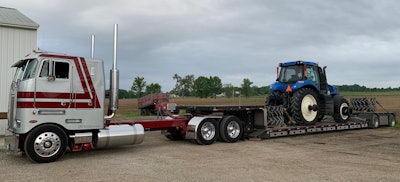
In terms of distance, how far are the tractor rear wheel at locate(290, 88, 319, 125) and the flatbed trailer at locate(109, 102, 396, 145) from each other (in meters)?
0.49

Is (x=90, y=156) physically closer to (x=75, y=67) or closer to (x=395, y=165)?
(x=75, y=67)

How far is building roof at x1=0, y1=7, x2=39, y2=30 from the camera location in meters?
14.4

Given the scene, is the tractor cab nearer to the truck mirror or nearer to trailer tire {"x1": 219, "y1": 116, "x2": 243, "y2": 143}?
trailer tire {"x1": 219, "y1": 116, "x2": 243, "y2": 143}

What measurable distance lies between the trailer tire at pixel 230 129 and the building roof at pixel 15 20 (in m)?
8.83

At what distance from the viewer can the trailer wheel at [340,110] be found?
637 inches

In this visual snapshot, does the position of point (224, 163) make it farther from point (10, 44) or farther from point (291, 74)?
point (10, 44)

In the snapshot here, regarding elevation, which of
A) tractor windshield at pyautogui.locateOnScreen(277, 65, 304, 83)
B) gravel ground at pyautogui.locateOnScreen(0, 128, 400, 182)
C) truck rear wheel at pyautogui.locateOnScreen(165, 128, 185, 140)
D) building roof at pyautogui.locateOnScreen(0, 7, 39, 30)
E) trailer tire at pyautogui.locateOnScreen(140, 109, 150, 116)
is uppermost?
building roof at pyautogui.locateOnScreen(0, 7, 39, 30)

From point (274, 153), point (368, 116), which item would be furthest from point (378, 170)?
point (368, 116)

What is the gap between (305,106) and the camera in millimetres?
14602

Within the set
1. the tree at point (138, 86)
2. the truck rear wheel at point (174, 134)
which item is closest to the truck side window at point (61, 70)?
the truck rear wheel at point (174, 134)

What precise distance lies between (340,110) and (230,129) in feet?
21.4

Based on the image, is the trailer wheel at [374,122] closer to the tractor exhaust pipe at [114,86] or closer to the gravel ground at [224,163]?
the gravel ground at [224,163]

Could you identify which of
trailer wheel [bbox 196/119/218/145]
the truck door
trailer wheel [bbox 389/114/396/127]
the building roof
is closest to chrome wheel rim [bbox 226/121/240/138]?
trailer wheel [bbox 196/119/218/145]

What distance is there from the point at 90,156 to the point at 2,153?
267 cm
